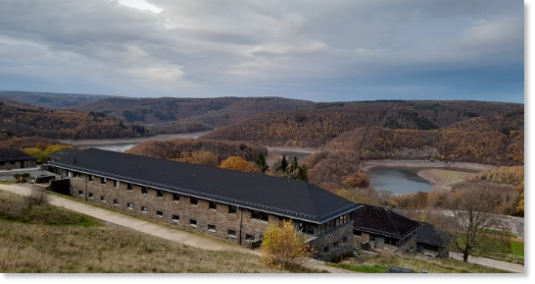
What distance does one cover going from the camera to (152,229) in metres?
23.6

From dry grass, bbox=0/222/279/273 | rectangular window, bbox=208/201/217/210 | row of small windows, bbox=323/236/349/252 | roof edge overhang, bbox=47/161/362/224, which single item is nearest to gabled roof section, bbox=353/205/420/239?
roof edge overhang, bbox=47/161/362/224

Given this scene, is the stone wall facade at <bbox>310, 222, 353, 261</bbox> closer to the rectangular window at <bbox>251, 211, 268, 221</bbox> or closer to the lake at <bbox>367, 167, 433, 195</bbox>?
the rectangular window at <bbox>251, 211, 268, 221</bbox>

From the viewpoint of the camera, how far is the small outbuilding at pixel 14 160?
135ft

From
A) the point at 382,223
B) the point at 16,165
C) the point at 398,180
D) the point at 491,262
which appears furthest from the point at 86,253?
the point at 398,180

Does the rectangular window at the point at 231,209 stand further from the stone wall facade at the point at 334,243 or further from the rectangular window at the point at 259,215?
the stone wall facade at the point at 334,243

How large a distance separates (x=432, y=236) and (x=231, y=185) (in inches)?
738

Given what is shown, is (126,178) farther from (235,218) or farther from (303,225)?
(303,225)

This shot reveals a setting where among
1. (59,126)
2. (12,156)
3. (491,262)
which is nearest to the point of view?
(491,262)

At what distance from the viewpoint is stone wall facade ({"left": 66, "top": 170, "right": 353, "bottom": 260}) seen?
834 inches

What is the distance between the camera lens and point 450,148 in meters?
143

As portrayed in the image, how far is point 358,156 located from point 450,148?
46046 mm

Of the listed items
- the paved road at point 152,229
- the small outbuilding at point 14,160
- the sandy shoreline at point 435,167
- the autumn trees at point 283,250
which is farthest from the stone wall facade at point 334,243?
the sandy shoreline at point 435,167

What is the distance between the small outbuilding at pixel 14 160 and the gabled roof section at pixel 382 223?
36379 millimetres

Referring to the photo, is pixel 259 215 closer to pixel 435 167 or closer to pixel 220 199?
pixel 220 199
